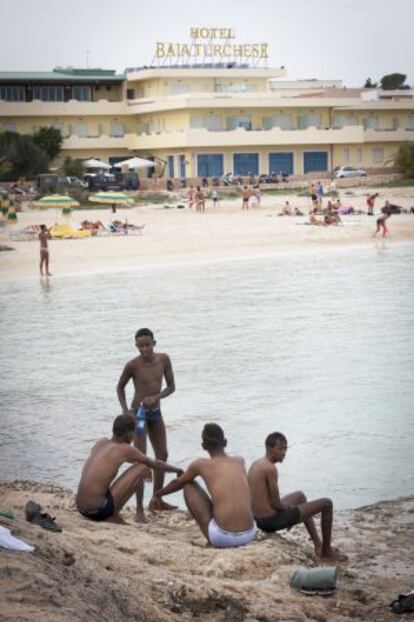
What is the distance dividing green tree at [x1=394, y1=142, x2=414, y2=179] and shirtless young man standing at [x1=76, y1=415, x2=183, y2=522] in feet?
208

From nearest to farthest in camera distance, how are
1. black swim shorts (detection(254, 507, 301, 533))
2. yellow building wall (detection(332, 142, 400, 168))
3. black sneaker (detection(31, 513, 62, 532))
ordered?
black sneaker (detection(31, 513, 62, 532)) → black swim shorts (detection(254, 507, 301, 533)) → yellow building wall (detection(332, 142, 400, 168))

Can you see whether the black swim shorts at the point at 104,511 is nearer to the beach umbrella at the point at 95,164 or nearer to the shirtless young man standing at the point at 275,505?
the shirtless young man standing at the point at 275,505

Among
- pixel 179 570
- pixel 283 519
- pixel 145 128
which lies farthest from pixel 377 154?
pixel 179 570

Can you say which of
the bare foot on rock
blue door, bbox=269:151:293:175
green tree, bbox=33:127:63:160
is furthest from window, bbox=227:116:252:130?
the bare foot on rock

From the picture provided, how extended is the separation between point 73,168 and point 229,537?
6119 cm

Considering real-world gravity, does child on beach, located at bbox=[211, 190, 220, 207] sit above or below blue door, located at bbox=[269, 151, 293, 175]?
below

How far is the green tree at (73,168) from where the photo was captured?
6894 cm

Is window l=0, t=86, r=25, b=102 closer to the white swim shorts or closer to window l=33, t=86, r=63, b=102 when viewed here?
window l=33, t=86, r=63, b=102

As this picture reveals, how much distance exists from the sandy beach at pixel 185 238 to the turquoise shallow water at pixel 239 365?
2462mm

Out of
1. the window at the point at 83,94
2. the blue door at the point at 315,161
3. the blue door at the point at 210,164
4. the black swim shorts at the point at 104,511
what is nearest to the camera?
the black swim shorts at the point at 104,511

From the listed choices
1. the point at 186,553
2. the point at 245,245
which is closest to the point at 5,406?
the point at 186,553

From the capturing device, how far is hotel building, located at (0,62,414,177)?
7294 centimetres

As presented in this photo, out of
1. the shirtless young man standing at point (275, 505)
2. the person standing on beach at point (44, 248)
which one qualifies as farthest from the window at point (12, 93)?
the shirtless young man standing at point (275, 505)

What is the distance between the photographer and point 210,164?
72.8 meters
